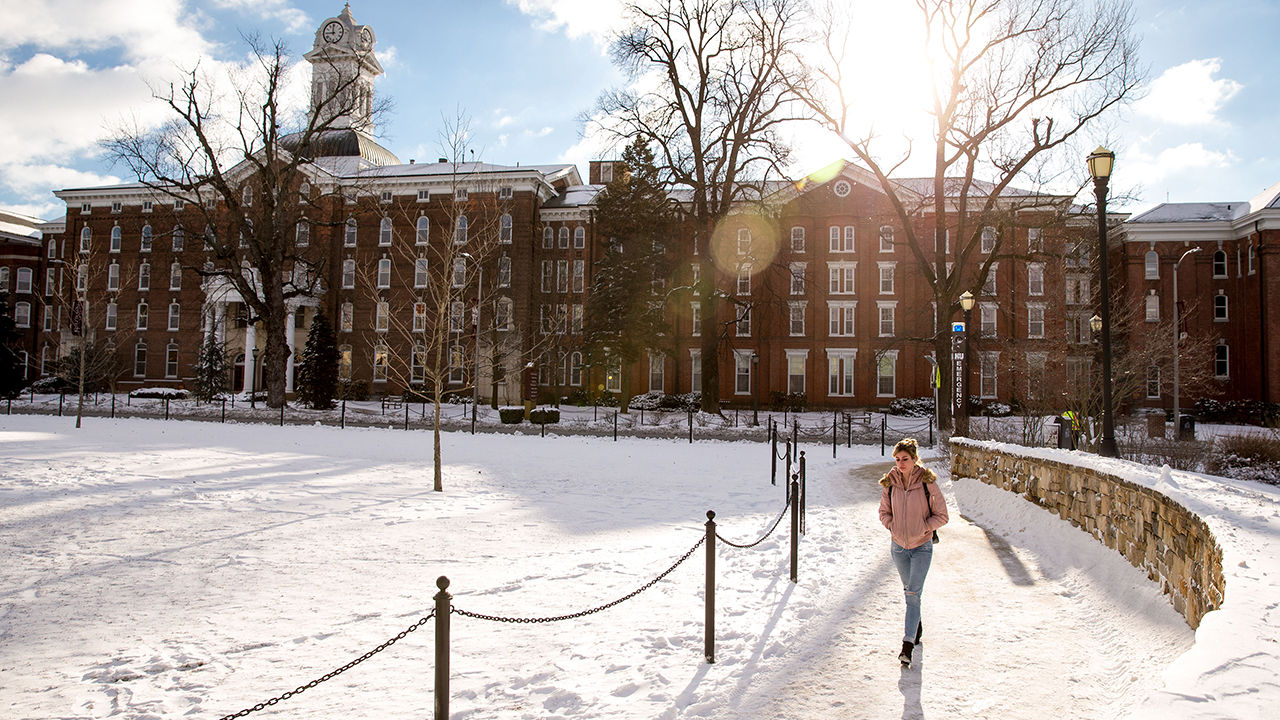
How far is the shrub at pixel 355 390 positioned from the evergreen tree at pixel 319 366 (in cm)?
315

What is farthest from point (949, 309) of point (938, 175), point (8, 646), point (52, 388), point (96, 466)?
point (52, 388)

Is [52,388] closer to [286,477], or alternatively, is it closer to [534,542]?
[286,477]

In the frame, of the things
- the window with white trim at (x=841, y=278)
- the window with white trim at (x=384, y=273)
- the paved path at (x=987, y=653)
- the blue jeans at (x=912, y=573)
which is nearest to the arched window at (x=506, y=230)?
the window with white trim at (x=384, y=273)

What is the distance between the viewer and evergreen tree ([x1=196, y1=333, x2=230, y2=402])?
3956 cm

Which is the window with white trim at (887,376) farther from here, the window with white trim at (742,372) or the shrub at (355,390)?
the shrub at (355,390)

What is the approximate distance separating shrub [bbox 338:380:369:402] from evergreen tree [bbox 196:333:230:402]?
20.8ft

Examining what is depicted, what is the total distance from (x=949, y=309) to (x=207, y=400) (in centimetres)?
3449

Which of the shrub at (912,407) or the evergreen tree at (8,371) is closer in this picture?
the shrub at (912,407)

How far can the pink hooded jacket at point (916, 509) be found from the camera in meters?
5.57

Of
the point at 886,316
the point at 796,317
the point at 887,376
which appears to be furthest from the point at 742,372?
the point at 886,316

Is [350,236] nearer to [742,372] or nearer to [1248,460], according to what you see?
[742,372]

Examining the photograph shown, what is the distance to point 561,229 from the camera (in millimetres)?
48500

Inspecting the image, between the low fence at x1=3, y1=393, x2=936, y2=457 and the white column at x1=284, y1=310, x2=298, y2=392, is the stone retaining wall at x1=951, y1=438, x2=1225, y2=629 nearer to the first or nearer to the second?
the low fence at x1=3, y1=393, x2=936, y2=457

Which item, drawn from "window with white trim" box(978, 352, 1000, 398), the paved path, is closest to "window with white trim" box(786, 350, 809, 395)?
"window with white trim" box(978, 352, 1000, 398)
